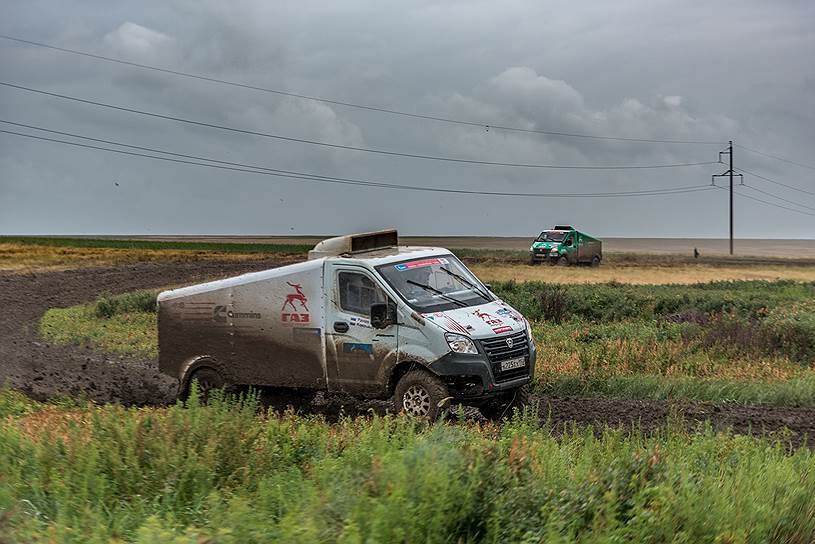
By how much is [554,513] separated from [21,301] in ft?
120

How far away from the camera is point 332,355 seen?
45.3 feet

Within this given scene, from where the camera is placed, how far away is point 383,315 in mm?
13359

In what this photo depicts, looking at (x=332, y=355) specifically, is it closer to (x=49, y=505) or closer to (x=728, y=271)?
(x=49, y=505)

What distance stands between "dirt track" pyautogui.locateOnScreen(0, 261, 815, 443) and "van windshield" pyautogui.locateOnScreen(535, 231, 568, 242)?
3245 cm

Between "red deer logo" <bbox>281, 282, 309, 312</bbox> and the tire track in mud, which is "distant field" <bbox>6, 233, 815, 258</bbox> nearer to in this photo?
the tire track in mud

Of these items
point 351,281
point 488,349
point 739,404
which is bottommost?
point 739,404

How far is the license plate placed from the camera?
13.0m

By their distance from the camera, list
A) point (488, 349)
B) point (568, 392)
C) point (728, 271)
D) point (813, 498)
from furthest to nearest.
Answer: point (728, 271), point (568, 392), point (488, 349), point (813, 498)

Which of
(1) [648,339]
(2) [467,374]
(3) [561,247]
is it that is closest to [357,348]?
(2) [467,374]

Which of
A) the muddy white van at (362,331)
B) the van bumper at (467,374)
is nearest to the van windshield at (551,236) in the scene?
the muddy white van at (362,331)

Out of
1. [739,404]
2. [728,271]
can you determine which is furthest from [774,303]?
[728,271]

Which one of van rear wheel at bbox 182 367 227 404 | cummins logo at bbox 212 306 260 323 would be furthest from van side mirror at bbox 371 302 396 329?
van rear wheel at bbox 182 367 227 404

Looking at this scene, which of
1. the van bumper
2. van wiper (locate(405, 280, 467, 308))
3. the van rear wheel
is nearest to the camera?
the van bumper

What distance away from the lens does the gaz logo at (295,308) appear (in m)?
14.1
